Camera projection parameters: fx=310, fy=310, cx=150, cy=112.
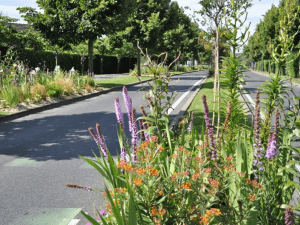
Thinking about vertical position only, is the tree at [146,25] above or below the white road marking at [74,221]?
above

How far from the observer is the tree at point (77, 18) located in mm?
17359

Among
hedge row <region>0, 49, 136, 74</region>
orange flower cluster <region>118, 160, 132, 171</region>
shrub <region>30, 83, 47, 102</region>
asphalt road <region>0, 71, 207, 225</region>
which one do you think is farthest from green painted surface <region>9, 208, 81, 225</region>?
hedge row <region>0, 49, 136, 74</region>

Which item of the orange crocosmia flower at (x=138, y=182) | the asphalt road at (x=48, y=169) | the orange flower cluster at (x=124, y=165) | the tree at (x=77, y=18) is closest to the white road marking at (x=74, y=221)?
the asphalt road at (x=48, y=169)

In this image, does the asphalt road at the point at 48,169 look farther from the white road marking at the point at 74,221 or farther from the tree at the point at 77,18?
the tree at the point at 77,18

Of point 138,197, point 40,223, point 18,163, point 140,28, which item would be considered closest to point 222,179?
point 138,197

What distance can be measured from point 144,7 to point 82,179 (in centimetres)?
2887

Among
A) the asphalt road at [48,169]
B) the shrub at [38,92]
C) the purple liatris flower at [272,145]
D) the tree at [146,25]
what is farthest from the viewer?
the tree at [146,25]

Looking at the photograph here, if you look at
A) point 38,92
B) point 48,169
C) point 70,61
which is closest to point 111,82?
point 38,92

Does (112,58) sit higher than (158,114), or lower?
higher

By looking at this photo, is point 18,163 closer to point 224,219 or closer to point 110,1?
point 224,219

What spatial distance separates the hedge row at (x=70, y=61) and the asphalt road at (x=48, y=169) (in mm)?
14917

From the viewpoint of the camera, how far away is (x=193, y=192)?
2.10m

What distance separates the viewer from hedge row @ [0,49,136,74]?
979 inches

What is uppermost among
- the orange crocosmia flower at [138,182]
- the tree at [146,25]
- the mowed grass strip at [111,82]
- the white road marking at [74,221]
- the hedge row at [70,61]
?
the tree at [146,25]
